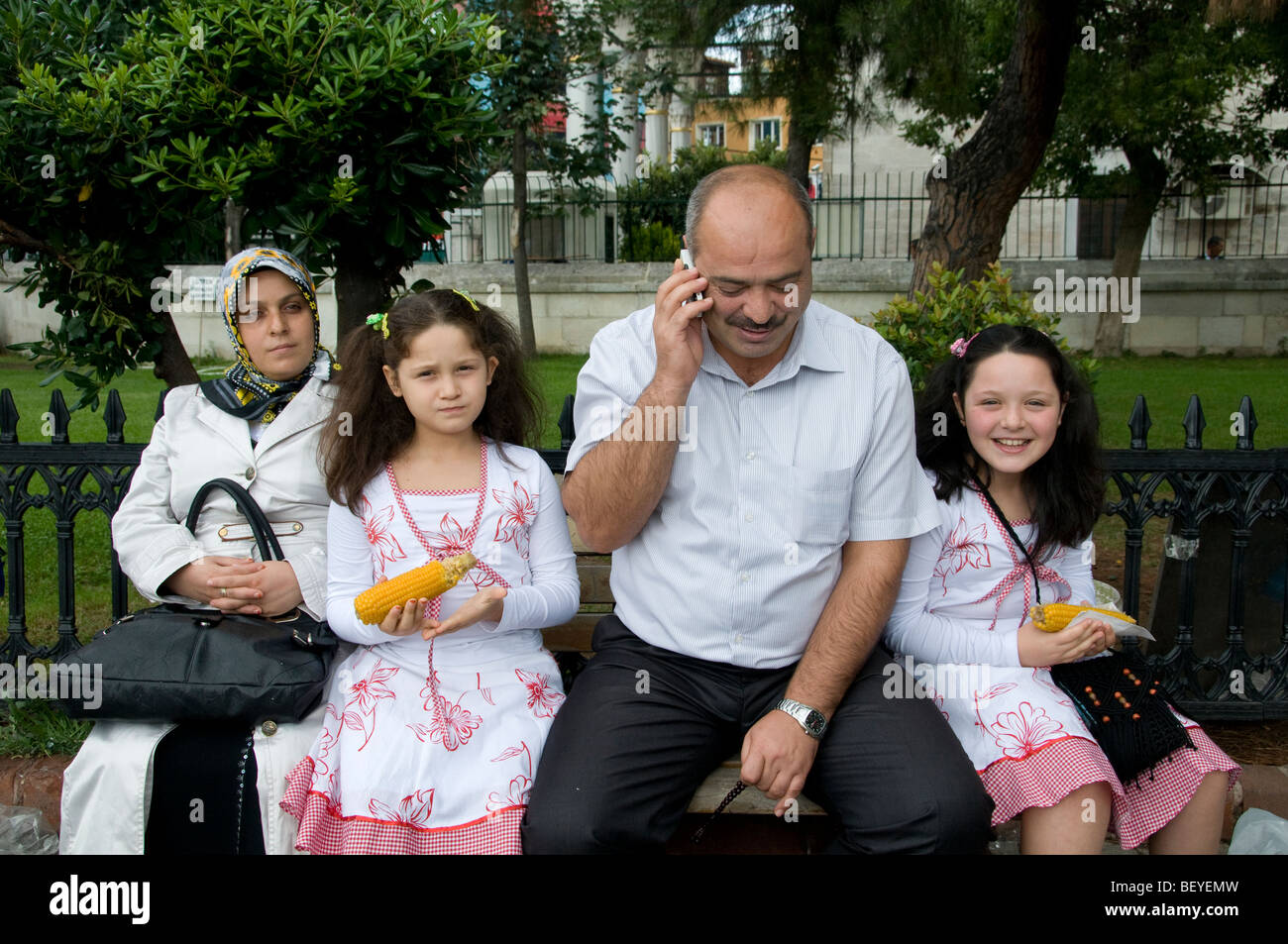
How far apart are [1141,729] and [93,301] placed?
3.67 metres

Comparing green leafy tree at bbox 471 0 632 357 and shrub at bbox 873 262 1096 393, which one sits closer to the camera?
shrub at bbox 873 262 1096 393

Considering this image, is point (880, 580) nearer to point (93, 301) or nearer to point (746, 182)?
point (746, 182)

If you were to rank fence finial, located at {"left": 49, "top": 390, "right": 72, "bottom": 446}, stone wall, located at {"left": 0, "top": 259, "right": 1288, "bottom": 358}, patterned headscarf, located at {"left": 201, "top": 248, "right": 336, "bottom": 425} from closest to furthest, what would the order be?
1. patterned headscarf, located at {"left": 201, "top": 248, "right": 336, "bottom": 425}
2. fence finial, located at {"left": 49, "top": 390, "right": 72, "bottom": 446}
3. stone wall, located at {"left": 0, "top": 259, "right": 1288, "bottom": 358}

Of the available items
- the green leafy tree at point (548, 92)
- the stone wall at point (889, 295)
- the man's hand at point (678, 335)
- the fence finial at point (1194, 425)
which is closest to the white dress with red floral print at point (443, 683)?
the man's hand at point (678, 335)

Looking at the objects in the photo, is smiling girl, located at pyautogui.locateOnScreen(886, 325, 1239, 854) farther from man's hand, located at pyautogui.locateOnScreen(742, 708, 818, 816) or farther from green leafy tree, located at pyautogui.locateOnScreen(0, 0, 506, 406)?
green leafy tree, located at pyautogui.locateOnScreen(0, 0, 506, 406)

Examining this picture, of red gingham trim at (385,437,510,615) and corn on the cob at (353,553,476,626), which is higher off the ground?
red gingham trim at (385,437,510,615)

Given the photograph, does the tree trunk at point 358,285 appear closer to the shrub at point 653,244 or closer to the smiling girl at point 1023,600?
the smiling girl at point 1023,600

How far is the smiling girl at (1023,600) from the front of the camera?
2.75 m

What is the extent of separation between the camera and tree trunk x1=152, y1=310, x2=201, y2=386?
14.2 feet

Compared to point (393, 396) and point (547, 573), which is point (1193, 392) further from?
point (393, 396)

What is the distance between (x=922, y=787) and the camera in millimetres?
2557

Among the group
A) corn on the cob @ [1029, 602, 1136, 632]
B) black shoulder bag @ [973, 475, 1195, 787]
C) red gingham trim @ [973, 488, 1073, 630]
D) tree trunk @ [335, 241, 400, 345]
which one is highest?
tree trunk @ [335, 241, 400, 345]

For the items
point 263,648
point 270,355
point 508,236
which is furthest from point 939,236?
point 508,236
